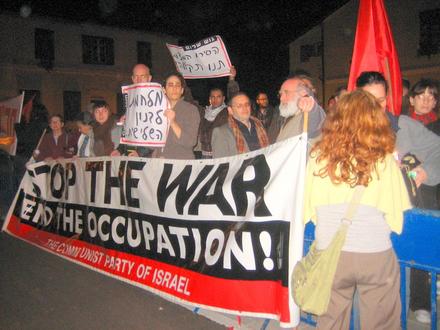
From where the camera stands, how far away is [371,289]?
247 centimetres

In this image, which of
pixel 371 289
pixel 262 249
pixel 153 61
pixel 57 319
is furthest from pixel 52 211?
pixel 153 61

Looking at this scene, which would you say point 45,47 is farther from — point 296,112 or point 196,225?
point 296,112

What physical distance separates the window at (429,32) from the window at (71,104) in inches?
854

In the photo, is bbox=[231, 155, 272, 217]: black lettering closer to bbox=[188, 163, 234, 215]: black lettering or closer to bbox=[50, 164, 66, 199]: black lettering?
bbox=[188, 163, 234, 215]: black lettering

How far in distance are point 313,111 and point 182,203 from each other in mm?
1455

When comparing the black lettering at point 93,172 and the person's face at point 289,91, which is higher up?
the person's face at point 289,91

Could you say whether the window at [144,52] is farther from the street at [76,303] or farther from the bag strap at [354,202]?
the bag strap at [354,202]

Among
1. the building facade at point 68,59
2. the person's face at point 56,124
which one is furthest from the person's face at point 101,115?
the building facade at point 68,59

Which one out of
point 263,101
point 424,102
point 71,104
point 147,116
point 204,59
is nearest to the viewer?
point 424,102

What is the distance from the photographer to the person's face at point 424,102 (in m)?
3.88

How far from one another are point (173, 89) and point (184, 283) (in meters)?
2.36

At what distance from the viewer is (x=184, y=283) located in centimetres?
380

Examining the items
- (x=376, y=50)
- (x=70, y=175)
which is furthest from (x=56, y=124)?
(x=376, y=50)

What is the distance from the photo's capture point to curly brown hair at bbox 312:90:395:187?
2.34 m
